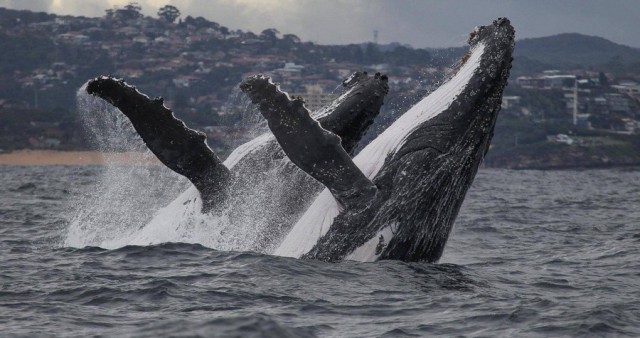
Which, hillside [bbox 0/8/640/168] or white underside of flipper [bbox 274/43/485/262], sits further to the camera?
hillside [bbox 0/8/640/168]

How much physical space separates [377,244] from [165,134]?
6.84ft

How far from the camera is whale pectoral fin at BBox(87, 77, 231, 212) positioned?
10031mm

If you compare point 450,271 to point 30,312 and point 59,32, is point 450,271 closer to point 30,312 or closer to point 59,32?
point 30,312

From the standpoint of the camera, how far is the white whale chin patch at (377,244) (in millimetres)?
9914

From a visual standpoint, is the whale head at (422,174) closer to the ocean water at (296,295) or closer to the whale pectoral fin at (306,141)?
the ocean water at (296,295)

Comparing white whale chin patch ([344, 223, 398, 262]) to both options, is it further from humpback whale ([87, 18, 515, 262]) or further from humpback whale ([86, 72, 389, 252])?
humpback whale ([86, 72, 389, 252])

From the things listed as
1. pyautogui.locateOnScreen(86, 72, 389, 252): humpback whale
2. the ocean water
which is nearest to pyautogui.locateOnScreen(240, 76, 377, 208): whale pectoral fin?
the ocean water

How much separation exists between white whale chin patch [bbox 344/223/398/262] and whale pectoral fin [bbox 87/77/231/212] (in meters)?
1.60

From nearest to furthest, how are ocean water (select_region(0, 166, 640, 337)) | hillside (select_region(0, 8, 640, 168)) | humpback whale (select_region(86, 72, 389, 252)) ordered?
ocean water (select_region(0, 166, 640, 337)) < humpback whale (select_region(86, 72, 389, 252)) < hillside (select_region(0, 8, 640, 168))

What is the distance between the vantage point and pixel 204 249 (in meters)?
11.1

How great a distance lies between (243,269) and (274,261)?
0.28m

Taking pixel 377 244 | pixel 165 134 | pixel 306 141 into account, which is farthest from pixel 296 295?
pixel 165 134

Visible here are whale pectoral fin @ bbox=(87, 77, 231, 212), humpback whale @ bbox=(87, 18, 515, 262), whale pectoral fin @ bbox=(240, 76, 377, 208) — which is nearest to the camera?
whale pectoral fin @ bbox=(240, 76, 377, 208)

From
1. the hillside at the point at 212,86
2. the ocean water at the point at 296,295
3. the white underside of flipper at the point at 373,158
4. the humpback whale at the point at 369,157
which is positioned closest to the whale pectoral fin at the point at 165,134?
the humpback whale at the point at 369,157
